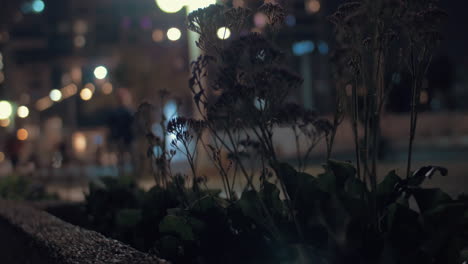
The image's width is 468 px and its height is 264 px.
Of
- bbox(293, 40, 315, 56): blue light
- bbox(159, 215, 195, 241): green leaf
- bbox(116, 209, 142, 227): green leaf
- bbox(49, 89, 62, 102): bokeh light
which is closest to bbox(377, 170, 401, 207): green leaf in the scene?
bbox(159, 215, 195, 241): green leaf

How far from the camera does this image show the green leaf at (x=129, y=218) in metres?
4.71

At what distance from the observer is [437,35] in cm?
354

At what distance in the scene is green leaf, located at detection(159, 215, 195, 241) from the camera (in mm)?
3799

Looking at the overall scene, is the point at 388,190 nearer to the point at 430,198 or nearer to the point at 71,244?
the point at 430,198

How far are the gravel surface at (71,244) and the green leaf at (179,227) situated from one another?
0.33 metres

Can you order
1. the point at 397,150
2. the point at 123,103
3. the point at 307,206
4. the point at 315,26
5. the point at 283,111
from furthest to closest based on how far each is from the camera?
1. the point at 315,26
2. the point at 397,150
3. the point at 123,103
4. the point at 283,111
5. the point at 307,206

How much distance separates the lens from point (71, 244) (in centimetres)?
367

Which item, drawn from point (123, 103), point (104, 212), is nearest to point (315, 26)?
point (123, 103)

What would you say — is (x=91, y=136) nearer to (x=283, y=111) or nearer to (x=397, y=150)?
(x=397, y=150)

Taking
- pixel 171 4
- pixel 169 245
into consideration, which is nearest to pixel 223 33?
pixel 169 245

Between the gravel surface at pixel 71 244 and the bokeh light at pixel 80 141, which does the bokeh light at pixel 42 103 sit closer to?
the bokeh light at pixel 80 141

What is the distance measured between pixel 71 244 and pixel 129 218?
1.07 meters

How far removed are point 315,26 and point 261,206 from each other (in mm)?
85967

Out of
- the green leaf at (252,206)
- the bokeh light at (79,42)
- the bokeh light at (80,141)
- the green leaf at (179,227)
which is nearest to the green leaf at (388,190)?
the green leaf at (252,206)
